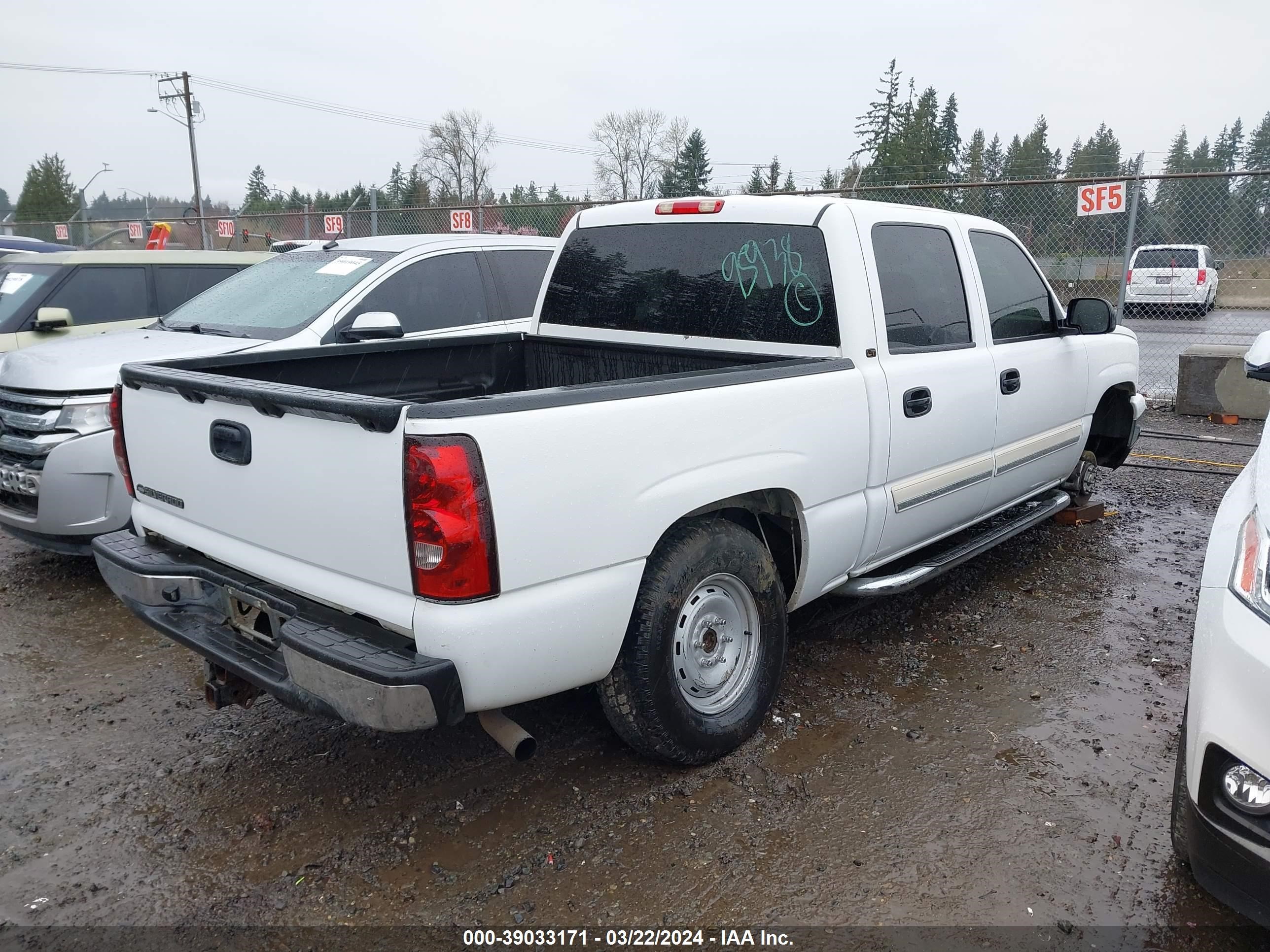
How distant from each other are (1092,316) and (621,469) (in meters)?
3.60

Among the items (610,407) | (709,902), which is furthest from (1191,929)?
(610,407)

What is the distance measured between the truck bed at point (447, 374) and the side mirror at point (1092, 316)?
229cm

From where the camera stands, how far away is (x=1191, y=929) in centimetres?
253

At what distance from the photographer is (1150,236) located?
48.2ft

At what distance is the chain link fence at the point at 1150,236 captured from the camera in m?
12.1

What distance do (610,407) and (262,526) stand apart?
1180mm

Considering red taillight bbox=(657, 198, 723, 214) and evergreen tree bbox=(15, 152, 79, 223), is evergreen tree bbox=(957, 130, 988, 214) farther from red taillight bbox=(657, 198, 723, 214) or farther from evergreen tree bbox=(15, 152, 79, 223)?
evergreen tree bbox=(15, 152, 79, 223)

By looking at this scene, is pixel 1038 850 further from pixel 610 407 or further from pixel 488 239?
pixel 488 239

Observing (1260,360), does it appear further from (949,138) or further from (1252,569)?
(949,138)

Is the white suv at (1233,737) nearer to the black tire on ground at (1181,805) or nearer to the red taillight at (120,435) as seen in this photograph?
the black tire on ground at (1181,805)

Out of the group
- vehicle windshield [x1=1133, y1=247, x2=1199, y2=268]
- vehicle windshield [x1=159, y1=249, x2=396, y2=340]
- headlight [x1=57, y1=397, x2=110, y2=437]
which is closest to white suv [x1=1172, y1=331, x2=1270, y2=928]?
vehicle windshield [x1=159, y1=249, x2=396, y2=340]

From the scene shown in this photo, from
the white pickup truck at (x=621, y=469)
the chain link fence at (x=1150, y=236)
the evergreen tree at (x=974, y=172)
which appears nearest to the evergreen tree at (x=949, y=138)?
the evergreen tree at (x=974, y=172)

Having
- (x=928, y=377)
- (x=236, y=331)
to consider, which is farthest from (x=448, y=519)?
(x=236, y=331)

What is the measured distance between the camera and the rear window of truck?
12.2 feet
